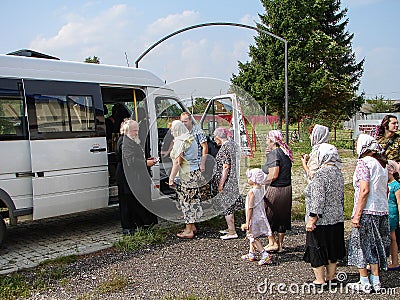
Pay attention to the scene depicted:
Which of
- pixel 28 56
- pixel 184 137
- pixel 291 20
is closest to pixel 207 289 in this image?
pixel 184 137

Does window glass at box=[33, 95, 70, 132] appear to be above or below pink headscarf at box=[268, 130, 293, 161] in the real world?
above

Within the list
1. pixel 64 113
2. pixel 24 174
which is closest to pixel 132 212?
pixel 24 174

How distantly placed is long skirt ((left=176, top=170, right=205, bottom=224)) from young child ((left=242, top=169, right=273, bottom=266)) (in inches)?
50.8

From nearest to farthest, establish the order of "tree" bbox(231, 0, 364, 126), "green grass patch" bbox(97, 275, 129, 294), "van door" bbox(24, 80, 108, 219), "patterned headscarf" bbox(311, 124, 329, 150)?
"green grass patch" bbox(97, 275, 129, 294), "patterned headscarf" bbox(311, 124, 329, 150), "van door" bbox(24, 80, 108, 219), "tree" bbox(231, 0, 364, 126)

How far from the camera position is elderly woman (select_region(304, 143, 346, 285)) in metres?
4.47

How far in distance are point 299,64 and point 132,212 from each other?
75.7 feet

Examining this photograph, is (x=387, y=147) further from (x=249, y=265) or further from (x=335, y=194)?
(x=249, y=265)

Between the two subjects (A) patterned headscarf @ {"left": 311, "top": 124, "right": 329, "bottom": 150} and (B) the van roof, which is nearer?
(A) patterned headscarf @ {"left": 311, "top": 124, "right": 329, "bottom": 150}

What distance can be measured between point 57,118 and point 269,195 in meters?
3.44

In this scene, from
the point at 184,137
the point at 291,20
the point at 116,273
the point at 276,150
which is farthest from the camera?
the point at 291,20

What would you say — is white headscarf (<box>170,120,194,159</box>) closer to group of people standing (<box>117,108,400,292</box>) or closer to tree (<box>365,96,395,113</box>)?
group of people standing (<box>117,108,400,292</box>)

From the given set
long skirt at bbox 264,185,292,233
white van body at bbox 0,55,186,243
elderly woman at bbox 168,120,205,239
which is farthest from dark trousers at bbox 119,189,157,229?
long skirt at bbox 264,185,292,233

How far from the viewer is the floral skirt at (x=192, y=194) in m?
6.70

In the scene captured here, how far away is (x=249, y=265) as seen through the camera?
541 centimetres
